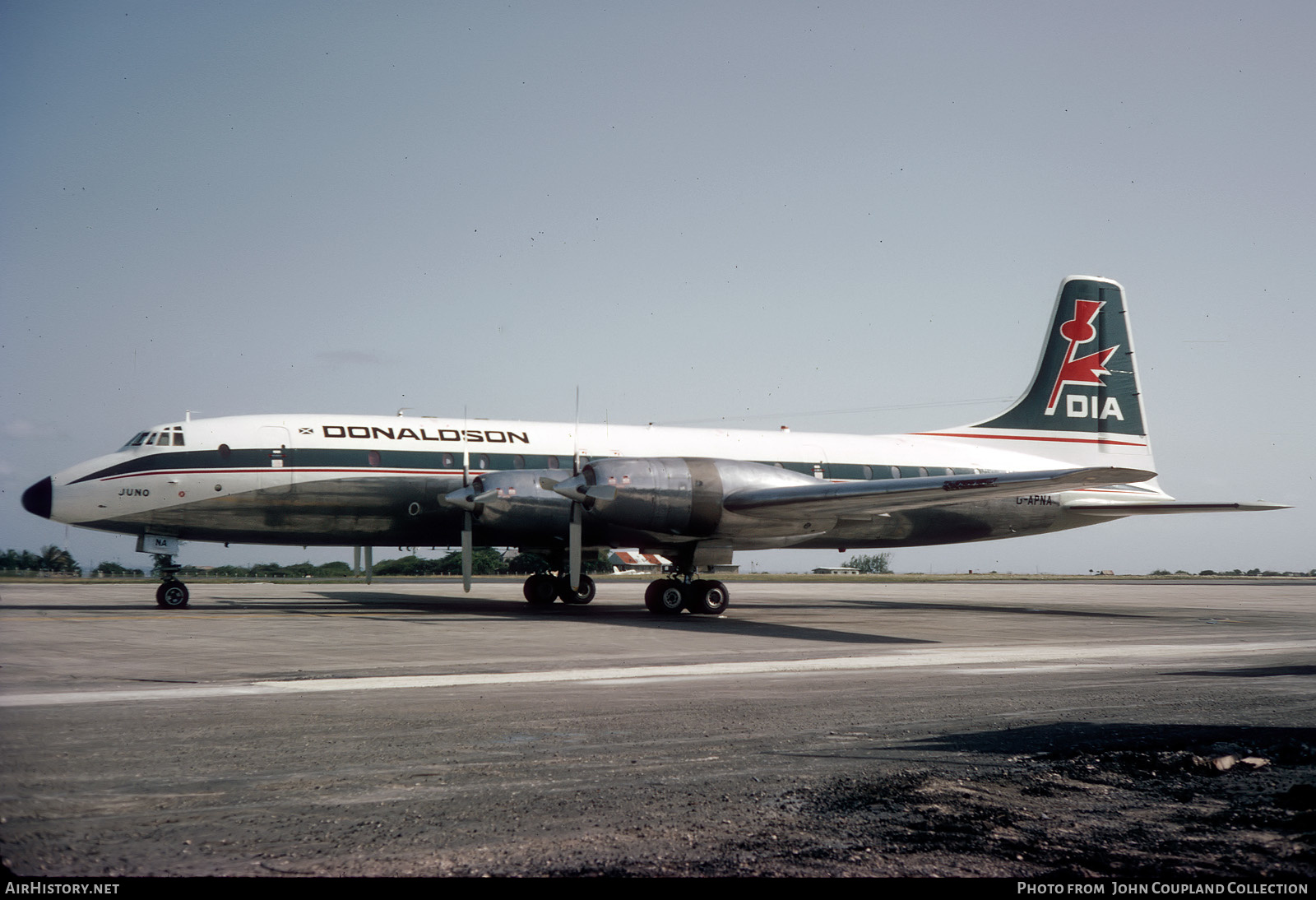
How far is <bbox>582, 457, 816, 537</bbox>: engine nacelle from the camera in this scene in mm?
21906

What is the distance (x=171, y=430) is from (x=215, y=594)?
404 inches

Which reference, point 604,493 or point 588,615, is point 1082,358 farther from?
point 588,615

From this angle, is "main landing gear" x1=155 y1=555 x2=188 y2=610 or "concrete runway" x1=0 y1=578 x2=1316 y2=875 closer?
"concrete runway" x1=0 y1=578 x2=1316 y2=875

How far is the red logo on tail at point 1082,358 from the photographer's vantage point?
3159cm

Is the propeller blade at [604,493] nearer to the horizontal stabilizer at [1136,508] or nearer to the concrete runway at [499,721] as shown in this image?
the concrete runway at [499,721]

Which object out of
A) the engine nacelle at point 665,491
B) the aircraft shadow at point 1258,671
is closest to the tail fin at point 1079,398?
the engine nacelle at point 665,491

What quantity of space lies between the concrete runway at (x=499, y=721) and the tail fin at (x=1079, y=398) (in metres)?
11.7

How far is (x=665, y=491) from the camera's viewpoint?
22.2 metres

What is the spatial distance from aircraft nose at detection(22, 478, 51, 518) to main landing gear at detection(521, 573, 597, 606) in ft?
38.5

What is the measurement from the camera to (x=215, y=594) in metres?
31.4

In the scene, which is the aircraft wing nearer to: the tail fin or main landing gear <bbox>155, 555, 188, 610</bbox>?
the tail fin

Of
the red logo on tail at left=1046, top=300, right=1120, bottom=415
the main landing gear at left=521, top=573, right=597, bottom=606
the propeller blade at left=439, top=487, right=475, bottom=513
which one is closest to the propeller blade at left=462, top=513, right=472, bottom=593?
the propeller blade at left=439, top=487, right=475, bottom=513

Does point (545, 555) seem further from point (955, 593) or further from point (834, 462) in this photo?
point (955, 593)

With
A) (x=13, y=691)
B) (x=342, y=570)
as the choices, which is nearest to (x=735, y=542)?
(x=13, y=691)
